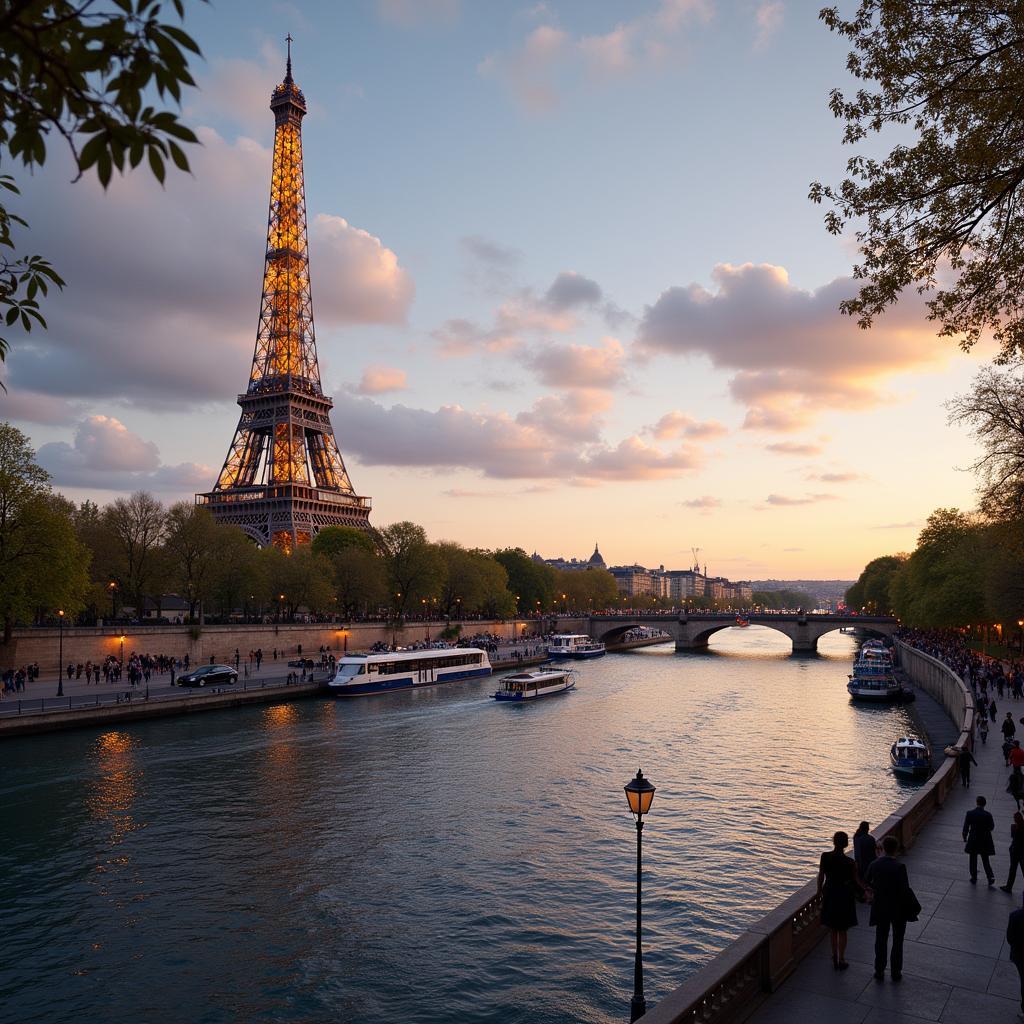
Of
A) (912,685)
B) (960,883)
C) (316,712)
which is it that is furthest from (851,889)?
(912,685)

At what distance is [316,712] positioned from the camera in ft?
189

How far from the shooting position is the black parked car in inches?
2350

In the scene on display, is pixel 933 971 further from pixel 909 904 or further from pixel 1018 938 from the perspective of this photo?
pixel 1018 938

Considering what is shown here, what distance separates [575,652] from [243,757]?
75.8 metres

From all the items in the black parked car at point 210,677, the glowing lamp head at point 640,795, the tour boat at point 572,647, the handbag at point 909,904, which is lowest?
the tour boat at point 572,647

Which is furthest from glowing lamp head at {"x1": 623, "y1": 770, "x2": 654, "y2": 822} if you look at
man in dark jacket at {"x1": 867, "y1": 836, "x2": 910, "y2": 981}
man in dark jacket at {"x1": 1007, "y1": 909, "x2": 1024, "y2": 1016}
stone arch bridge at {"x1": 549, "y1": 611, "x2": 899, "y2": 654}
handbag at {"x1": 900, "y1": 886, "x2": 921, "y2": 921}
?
stone arch bridge at {"x1": 549, "y1": 611, "x2": 899, "y2": 654}

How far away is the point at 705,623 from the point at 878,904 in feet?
448

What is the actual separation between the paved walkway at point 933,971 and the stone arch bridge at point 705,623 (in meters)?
116

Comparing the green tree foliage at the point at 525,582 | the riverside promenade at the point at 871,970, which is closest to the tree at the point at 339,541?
the green tree foliage at the point at 525,582

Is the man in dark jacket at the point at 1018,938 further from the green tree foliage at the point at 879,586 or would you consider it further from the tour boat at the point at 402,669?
the green tree foliage at the point at 879,586

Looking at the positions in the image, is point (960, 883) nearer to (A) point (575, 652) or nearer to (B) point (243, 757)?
(B) point (243, 757)

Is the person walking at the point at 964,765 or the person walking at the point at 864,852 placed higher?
the person walking at the point at 864,852

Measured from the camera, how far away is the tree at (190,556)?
82.9m

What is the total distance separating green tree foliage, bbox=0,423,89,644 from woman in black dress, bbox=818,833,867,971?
54.5 meters
